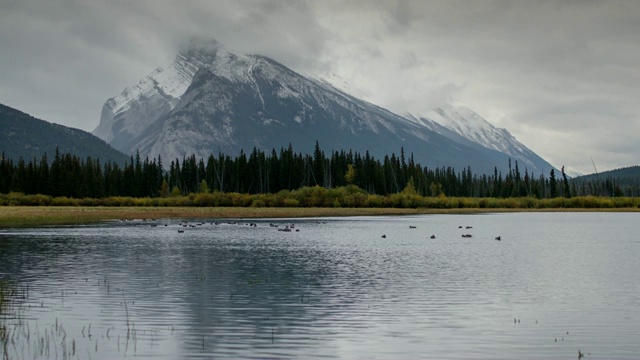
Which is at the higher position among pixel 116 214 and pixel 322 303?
pixel 116 214

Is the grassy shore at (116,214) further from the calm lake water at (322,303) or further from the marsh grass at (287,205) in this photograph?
the calm lake water at (322,303)

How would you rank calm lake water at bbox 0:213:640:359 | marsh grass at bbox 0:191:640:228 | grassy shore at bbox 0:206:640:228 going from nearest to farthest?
calm lake water at bbox 0:213:640:359 → grassy shore at bbox 0:206:640:228 → marsh grass at bbox 0:191:640:228

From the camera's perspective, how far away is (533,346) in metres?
18.9

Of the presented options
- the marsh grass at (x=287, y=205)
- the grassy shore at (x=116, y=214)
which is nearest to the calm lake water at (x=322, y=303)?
the grassy shore at (x=116, y=214)

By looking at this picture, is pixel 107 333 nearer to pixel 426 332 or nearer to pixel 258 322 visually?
pixel 258 322

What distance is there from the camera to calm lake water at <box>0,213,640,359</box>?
61.9 feet

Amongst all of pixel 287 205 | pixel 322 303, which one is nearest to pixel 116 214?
pixel 287 205

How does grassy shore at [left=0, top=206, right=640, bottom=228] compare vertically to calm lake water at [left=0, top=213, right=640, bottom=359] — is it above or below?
above

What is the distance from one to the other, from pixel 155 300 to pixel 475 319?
482 inches

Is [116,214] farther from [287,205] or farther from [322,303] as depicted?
[322,303]

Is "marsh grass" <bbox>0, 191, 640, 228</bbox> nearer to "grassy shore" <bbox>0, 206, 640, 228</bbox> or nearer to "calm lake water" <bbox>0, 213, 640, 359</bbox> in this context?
"grassy shore" <bbox>0, 206, 640, 228</bbox>

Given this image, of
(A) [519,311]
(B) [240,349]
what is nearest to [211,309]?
(B) [240,349]

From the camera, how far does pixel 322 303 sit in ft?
86.3

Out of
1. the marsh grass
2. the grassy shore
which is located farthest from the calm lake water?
the marsh grass
